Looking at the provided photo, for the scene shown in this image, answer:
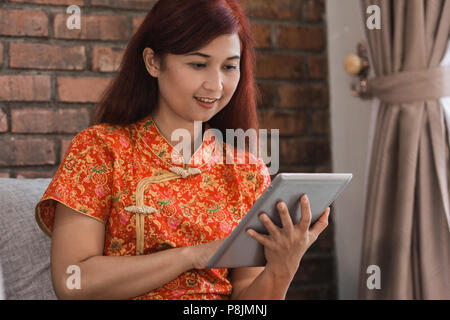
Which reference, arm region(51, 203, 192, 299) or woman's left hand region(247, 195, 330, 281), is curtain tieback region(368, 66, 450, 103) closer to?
woman's left hand region(247, 195, 330, 281)

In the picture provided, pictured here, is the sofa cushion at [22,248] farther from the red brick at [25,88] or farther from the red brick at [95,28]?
the red brick at [95,28]

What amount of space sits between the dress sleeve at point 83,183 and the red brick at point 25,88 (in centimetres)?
44

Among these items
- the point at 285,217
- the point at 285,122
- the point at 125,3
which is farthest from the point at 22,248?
the point at 285,122

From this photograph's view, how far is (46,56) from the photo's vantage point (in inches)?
56.7

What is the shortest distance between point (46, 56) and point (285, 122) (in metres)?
0.75

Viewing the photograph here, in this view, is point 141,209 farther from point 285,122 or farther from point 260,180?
point 285,122

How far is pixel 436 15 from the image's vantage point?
1.33m

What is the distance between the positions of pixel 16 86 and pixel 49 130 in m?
0.14

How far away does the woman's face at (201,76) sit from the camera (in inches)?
41.8

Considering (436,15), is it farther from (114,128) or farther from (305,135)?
(114,128)

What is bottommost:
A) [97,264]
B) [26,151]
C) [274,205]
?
[97,264]

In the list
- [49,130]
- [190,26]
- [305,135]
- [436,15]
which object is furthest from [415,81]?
[49,130]

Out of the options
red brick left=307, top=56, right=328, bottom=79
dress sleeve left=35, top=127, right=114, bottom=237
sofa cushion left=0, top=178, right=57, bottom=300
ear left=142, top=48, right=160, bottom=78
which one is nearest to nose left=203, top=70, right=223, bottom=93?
ear left=142, top=48, right=160, bottom=78

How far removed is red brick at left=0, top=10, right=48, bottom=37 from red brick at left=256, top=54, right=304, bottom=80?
0.65m
